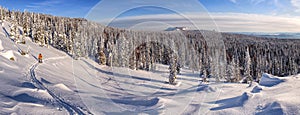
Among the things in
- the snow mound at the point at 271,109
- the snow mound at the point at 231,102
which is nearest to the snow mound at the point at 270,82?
the snow mound at the point at 231,102

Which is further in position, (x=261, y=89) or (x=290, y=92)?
(x=261, y=89)

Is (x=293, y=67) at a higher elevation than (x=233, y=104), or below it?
below

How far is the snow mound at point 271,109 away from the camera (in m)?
11.2

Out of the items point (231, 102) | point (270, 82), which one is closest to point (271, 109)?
point (231, 102)

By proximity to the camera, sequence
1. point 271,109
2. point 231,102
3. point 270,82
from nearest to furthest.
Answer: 1. point 271,109
2. point 231,102
3. point 270,82

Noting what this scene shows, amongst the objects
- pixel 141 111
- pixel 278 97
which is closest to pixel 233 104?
pixel 278 97

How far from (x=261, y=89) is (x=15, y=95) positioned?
46.7ft

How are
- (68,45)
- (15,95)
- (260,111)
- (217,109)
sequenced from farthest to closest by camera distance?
(68,45) → (15,95) → (217,109) → (260,111)

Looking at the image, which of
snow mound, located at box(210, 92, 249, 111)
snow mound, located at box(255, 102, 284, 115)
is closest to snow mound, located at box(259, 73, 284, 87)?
snow mound, located at box(210, 92, 249, 111)

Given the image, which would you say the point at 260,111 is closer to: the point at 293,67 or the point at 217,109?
the point at 217,109

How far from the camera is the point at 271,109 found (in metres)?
11.6

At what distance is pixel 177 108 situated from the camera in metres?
13.0

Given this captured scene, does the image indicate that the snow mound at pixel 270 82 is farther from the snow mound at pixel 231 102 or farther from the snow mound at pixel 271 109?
the snow mound at pixel 271 109

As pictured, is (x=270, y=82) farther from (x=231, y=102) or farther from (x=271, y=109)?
(x=271, y=109)
